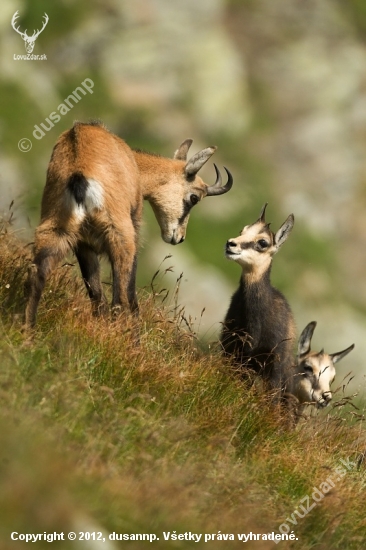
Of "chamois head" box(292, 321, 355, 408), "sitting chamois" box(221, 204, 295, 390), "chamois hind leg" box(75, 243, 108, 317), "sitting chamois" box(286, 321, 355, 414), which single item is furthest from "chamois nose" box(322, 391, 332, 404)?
"chamois hind leg" box(75, 243, 108, 317)

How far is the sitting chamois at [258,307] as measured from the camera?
10406 millimetres

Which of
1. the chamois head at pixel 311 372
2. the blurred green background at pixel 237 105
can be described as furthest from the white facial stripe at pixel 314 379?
the blurred green background at pixel 237 105

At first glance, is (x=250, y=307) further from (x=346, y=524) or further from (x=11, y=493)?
(x=11, y=493)

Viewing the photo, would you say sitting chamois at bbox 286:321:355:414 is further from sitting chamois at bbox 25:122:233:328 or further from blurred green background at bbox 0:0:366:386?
blurred green background at bbox 0:0:366:386

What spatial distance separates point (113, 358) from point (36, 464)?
197 cm

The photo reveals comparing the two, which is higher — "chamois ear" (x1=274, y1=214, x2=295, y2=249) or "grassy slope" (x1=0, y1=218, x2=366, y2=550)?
"chamois ear" (x1=274, y1=214, x2=295, y2=249)

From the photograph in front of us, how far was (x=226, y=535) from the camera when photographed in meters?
6.89

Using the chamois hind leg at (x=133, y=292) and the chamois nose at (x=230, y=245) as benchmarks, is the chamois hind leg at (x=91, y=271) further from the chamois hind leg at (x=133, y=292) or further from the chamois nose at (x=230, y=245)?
the chamois nose at (x=230, y=245)

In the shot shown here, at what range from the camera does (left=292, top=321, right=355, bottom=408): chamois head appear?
10.8 meters

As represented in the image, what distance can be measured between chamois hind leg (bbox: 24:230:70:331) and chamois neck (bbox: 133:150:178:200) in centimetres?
272

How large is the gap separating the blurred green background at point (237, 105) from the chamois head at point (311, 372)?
50.8ft

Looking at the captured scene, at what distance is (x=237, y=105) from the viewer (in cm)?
3509

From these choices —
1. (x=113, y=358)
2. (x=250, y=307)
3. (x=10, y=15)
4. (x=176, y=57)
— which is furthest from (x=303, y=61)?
(x=113, y=358)

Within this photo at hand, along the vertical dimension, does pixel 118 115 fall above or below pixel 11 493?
above
